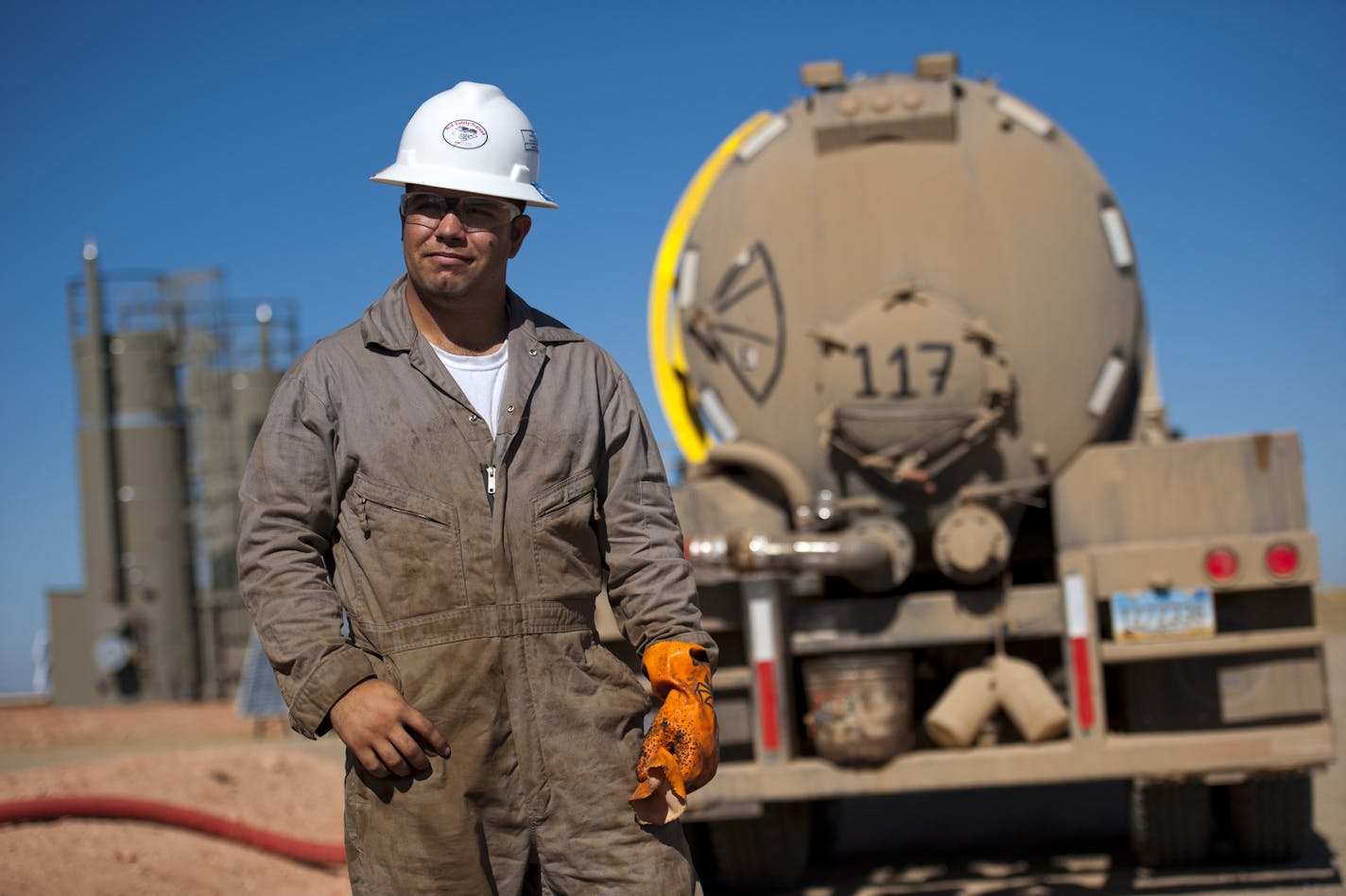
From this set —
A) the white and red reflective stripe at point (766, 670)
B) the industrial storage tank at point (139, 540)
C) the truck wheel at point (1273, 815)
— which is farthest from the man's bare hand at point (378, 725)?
the industrial storage tank at point (139, 540)

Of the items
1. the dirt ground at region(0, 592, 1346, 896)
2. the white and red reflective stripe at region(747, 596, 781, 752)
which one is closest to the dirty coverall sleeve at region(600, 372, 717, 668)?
the white and red reflective stripe at region(747, 596, 781, 752)

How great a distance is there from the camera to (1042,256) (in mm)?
6359

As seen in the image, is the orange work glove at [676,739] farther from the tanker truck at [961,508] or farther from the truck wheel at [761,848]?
the truck wheel at [761,848]

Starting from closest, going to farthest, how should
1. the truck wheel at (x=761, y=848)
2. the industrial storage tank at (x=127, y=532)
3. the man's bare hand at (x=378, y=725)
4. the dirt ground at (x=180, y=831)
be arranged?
the man's bare hand at (x=378, y=725) → the dirt ground at (x=180, y=831) → the truck wheel at (x=761, y=848) → the industrial storage tank at (x=127, y=532)

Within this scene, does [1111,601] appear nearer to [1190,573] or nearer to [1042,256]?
[1190,573]

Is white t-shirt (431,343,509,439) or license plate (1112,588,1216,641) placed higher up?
white t-shirt (431,343,509,439)

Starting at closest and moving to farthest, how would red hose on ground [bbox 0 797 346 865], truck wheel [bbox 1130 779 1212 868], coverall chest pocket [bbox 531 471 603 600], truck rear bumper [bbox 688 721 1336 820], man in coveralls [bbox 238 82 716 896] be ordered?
man in coveralls [bbox 238 82 716 896]
coverall chest pocket [bbox 531 471 603 600]
truck rear bumper [bbox 688 721 1336 820]
truck wheel [bbox 1130 779 1212 868]
red hose on ground [bbox 0 797 346 865]

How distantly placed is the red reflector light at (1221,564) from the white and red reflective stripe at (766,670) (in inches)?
65.4

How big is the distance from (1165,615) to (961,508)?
88cm

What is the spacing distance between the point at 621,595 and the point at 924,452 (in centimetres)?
336

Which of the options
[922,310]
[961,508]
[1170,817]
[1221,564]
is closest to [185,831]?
[961,508]

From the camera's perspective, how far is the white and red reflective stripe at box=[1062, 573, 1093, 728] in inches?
232

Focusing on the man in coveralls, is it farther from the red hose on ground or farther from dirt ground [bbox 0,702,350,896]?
the red hose on ground

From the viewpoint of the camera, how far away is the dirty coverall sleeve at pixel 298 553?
8.89 feet
